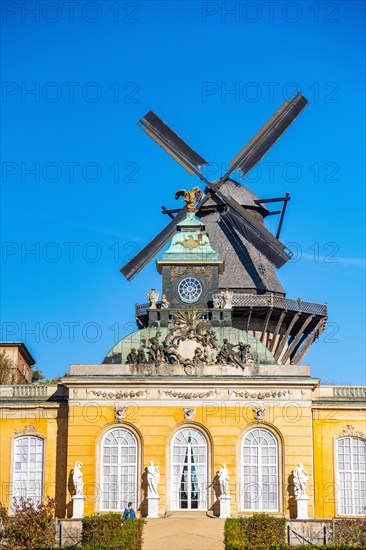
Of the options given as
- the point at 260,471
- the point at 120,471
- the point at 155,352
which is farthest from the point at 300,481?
the point at 155,352

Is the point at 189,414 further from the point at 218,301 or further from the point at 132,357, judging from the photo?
the point at 218,301

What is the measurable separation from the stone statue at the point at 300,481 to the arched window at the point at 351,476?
2341 mm

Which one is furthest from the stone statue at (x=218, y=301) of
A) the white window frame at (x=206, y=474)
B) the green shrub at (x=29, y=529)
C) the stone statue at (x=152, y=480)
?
the green shrub at (x=29, y=529)

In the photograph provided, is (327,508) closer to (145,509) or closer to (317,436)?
(317,436)

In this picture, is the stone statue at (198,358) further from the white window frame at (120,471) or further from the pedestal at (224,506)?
the pedestal at (224,506)

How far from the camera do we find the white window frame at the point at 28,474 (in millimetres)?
49156

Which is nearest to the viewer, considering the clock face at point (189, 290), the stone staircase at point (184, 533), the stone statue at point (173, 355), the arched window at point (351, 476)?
the stone staircase at point (184, 533)

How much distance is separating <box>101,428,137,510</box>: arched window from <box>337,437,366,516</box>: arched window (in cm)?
830

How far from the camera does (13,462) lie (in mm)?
→ 49562

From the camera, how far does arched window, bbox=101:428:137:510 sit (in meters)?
47.7

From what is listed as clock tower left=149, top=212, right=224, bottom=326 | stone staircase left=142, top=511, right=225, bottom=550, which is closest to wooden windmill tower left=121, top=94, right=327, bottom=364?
clock tower left=149, top=212, right=224, bottom=326

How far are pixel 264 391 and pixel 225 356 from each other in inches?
83.1

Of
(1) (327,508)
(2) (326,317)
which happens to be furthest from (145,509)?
(2) (326,317)

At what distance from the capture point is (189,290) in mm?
52531
